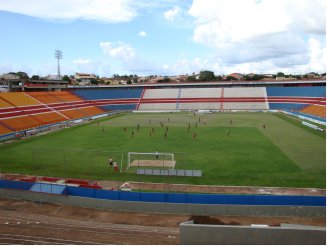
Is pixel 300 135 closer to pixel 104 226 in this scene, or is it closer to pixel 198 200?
pixel 198 200

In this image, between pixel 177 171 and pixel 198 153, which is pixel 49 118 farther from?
pixel 177 171

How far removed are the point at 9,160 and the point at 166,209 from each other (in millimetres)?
20222

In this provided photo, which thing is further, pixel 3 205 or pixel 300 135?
pixel 300 135

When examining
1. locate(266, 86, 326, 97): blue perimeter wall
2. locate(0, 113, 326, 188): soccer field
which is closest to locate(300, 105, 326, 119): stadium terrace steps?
locate(266, 86, 326, 97): blue perimeter wall

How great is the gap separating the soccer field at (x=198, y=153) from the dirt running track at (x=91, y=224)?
18.9ft

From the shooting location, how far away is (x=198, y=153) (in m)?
34.2

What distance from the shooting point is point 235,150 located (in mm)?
35094

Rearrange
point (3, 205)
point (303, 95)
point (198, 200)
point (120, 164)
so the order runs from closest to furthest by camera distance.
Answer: point (198, 200)
point (3, 205)
point (120, 164)
point (303, 95)

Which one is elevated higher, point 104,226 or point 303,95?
point 303,95

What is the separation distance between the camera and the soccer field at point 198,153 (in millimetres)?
26203

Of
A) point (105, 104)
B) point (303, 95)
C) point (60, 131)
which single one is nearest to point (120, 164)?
point (60, 131)

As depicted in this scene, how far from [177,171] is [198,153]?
776 centimetres

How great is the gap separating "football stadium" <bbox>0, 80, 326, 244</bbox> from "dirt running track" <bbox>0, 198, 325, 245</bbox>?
0.16 m

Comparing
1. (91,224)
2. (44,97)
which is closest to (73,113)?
(44,97)
